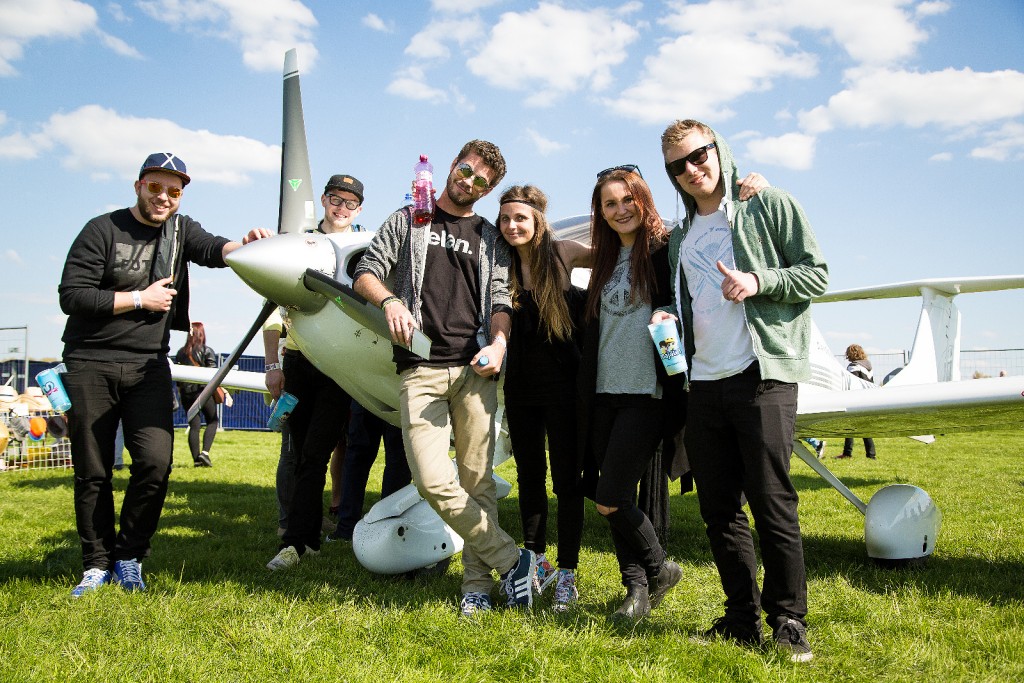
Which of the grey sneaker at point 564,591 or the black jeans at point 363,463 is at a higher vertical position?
the black jeans at point 363,463

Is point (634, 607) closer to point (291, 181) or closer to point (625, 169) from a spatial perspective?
point (625, 169)

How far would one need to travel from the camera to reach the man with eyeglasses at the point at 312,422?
3.89 m

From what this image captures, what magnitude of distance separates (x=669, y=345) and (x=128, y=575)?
2.58 meters

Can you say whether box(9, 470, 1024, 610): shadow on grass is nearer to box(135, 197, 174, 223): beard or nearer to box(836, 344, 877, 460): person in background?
box(135, 197, 174, 223): beard

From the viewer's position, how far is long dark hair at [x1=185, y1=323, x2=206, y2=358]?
32.2 feet

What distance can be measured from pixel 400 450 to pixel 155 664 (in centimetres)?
228

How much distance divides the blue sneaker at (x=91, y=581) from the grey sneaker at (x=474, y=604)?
161 cm

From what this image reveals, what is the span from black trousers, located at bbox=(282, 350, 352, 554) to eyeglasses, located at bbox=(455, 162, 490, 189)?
4.90 feet

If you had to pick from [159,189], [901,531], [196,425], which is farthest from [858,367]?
[159,189]

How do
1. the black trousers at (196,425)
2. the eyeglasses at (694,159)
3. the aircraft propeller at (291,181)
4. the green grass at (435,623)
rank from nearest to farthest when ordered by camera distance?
the green grass at (435,623)
the eyeglasses at (694,159)
the aircraft propeller at (291,181)
the black trousers at (196,425)

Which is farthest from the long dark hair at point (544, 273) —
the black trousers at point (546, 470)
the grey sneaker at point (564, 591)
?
the grey sneaker at point (564, 591)

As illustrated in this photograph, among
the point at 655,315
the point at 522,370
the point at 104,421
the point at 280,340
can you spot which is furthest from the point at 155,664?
the point at 280,340

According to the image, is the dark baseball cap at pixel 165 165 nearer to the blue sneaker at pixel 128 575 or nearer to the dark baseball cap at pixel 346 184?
the dark baseball cap at pixel 346 184

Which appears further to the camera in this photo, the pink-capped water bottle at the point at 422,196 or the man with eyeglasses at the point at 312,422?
the man with eyeglasses at the point at 312,422
